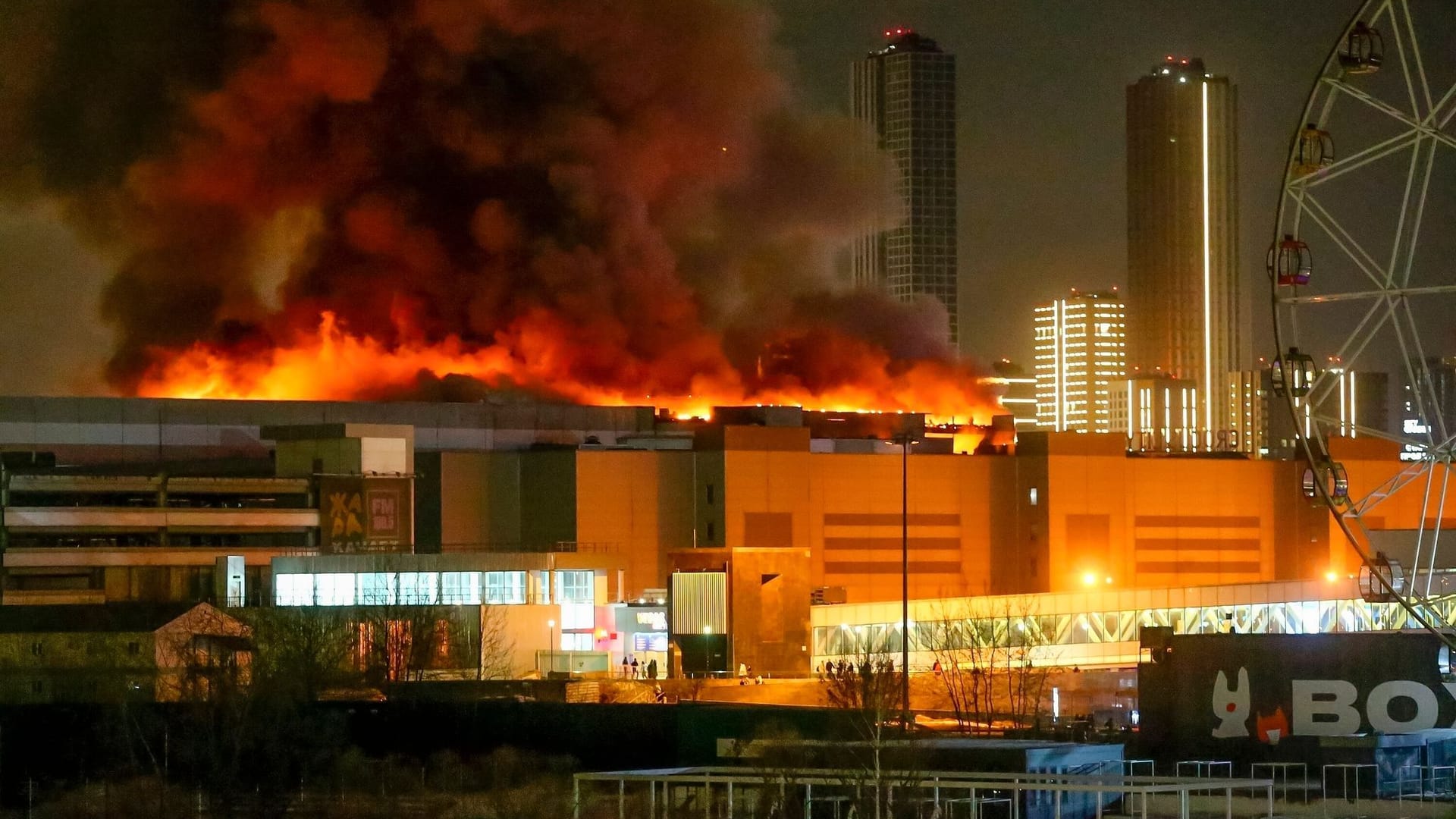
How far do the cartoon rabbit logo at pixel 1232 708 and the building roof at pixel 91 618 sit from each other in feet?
89.8

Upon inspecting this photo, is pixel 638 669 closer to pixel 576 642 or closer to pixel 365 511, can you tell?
pixel 576 642

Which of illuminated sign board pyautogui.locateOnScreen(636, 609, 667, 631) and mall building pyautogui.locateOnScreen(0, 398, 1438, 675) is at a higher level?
mall building pyautogui.locateOnScreen(0, 398, 1438, 675)

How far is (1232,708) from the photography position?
1895 inches

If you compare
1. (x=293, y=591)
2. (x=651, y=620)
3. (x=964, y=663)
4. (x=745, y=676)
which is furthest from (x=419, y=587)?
(x=964, y=663)

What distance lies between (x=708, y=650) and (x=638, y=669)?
2.32 metres

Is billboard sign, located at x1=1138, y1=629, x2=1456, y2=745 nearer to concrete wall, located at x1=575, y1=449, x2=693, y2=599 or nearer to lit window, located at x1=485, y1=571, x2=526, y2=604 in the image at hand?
lit window, located at x1=485, y1=571, x2=526, y2=604

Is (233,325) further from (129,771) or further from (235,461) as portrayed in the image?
(129,771)

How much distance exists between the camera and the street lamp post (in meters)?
71.6

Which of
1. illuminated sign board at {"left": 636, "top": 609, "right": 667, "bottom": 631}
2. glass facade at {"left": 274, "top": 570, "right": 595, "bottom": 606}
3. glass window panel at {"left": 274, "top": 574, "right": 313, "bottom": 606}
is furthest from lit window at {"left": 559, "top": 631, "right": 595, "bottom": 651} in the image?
glass window panel at {"left": 274, "top": 574, "right": 313, "bottom": 606}

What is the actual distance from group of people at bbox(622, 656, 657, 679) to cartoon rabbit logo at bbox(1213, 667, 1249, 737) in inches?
900

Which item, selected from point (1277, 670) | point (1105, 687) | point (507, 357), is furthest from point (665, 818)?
point (507, 357)

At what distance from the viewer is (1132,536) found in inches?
4087

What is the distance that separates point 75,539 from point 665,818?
43738 mm

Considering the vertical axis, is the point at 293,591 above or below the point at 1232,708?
above
